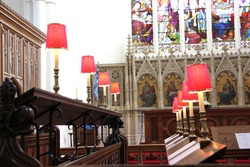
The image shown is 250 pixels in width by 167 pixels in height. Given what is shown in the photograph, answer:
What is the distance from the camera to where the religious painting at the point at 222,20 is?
14.1m

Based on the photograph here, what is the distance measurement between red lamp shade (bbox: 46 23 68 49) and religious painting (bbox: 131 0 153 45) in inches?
387

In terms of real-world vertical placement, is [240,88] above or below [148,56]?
below

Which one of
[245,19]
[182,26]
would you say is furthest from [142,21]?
[245,19]

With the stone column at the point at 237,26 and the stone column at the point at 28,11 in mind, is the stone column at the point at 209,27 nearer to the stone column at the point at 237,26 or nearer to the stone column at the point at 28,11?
the stone column at the point at 237,26

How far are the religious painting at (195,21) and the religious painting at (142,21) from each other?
1.29 meters

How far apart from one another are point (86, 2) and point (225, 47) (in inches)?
206

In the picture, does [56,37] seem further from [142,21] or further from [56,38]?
[142,21]

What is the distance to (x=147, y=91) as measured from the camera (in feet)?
44.2

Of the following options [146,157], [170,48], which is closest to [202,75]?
[146,157]

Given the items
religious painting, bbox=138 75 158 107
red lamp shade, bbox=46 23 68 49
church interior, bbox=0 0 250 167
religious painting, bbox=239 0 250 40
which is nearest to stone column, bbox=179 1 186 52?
church interior, bbox=0 0 250 167

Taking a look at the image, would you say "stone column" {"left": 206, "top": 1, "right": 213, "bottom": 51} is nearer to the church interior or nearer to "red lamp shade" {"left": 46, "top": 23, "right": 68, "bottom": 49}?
the church interior

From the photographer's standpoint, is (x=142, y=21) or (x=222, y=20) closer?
(x=222, y=20)

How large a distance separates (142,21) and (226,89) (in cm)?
392

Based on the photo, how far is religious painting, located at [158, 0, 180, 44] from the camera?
14383 mm
